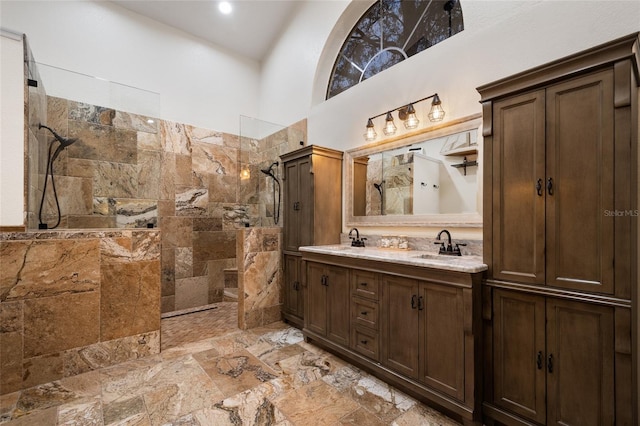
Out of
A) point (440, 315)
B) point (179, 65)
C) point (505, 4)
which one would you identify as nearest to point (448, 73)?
point (505, 4)

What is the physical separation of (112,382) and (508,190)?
325 cm

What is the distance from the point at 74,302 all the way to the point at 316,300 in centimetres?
211

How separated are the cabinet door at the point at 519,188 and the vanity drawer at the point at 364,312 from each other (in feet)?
→ 3.07

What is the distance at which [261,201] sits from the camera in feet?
13.6

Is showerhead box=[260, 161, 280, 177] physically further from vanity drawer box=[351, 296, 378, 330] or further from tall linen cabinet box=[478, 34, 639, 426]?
tall linen cabinet box=[478, 34, 639, 426]

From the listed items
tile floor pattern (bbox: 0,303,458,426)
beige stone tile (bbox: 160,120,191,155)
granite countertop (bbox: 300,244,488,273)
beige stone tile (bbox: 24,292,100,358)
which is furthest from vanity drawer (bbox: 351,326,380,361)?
beige stone tile (bbox: 160,120,191,155)

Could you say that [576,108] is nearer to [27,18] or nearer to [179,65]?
[179,65]

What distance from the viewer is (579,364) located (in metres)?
1.43

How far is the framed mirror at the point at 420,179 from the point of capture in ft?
7.49

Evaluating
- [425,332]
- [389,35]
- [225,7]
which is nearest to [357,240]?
[425,332]

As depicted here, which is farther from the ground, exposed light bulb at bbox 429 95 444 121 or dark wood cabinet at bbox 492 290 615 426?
exposed light bulb at bbox 429 95 444 121

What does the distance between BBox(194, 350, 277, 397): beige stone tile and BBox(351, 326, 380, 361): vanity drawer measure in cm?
73

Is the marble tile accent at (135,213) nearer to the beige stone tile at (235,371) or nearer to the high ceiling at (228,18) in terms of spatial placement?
the beige stone tile at (235,371)

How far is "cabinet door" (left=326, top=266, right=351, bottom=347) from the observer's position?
2475 millimetres
